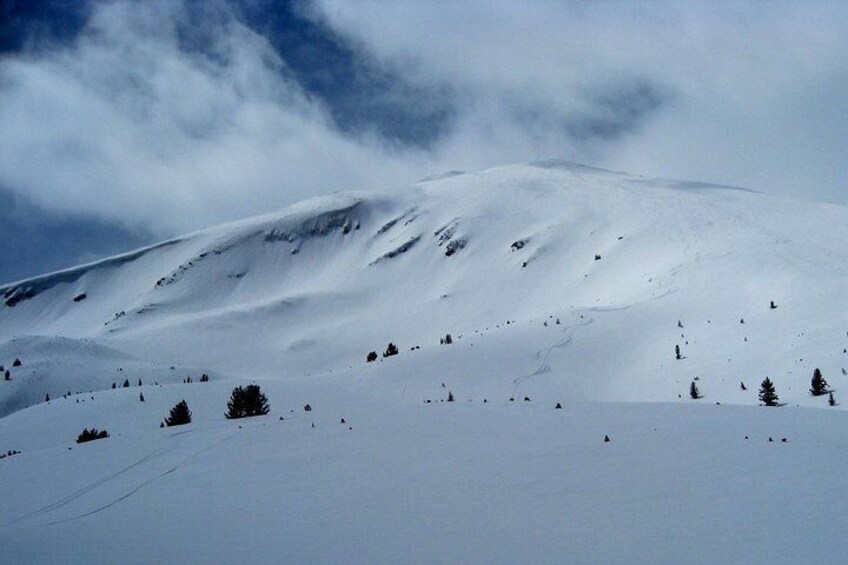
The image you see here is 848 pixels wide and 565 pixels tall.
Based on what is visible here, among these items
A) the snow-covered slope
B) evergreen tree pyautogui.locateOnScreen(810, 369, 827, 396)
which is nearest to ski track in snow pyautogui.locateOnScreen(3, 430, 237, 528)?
the snow-covered slope

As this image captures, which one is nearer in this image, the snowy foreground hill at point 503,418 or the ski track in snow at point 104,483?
→ the snowy foreground hill at point 503,418

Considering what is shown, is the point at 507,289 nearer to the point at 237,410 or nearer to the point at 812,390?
the point at 812,390

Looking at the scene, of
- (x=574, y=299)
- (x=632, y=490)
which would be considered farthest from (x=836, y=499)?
(x=574, y=299)

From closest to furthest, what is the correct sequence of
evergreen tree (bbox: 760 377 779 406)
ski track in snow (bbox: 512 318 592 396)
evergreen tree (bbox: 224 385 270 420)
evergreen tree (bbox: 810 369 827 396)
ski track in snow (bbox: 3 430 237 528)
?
1. ski track in snow (bbox: 3 430 237 528)
2. evergreen tree (bbox: 760 377 779 406)
3. evergreen tree (bbox: 810 369 827 396)
4. evergreen tree (bbox: 224 385 270 420)
5. ski track in snow (bbox: 512 318 592 396)

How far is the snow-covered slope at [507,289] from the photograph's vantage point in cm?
2402

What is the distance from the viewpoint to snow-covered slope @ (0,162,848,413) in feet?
78.8

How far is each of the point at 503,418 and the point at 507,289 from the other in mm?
42394

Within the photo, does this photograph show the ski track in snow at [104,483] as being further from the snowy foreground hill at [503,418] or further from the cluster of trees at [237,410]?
the cluster of trees at [237,410]

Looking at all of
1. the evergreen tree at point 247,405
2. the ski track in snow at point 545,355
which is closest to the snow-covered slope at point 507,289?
the ski track in snow at point 545,355

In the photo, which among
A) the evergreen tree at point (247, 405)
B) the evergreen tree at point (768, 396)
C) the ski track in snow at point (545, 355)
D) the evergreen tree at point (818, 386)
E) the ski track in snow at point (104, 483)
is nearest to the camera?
the ski track in snow at point (104, 483)

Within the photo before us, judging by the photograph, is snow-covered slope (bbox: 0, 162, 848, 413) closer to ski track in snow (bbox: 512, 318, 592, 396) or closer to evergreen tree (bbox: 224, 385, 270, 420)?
ski track in snow (bbox: 512, 318, 592, 396)

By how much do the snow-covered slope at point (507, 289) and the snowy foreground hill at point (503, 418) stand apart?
0.25m

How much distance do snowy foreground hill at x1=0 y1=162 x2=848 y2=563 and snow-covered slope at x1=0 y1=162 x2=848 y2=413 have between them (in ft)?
0.81

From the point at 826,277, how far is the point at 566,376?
14.0 m
